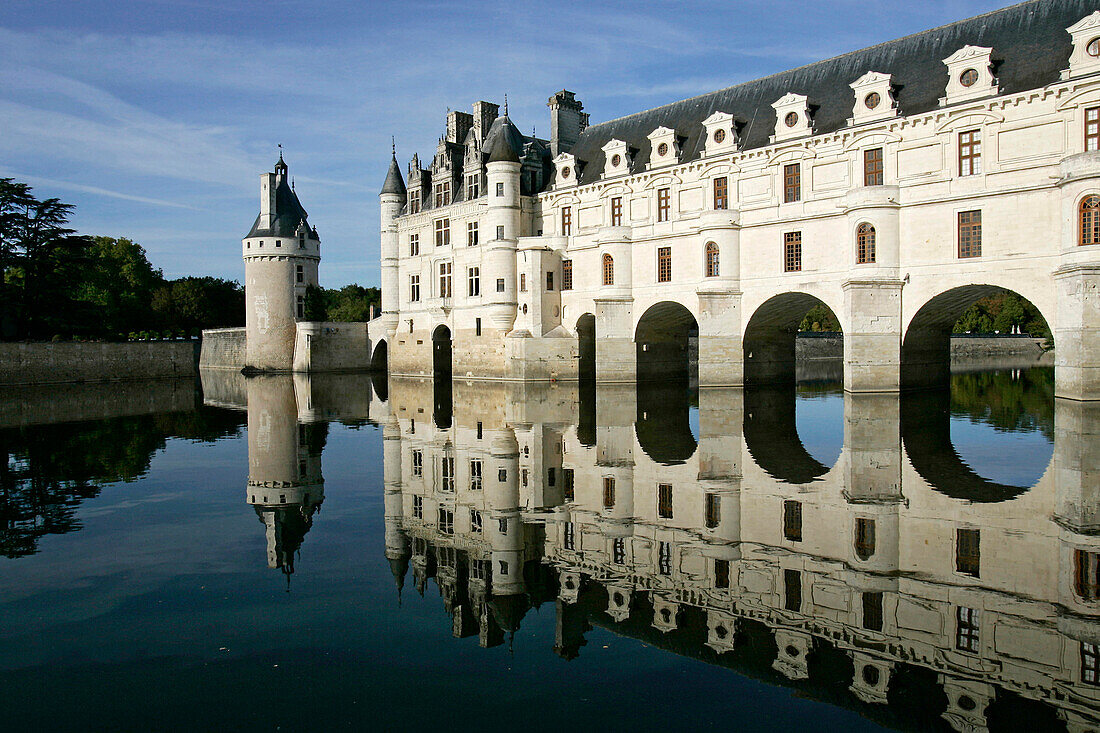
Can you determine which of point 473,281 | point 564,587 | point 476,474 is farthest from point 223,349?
point 564,587

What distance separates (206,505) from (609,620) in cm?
829

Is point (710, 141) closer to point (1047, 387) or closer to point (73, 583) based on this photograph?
point (1047, 387)

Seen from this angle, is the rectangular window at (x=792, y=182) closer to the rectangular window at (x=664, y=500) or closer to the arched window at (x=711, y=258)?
the arched window at (x=711, y=258)

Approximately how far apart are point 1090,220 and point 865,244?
263 inches

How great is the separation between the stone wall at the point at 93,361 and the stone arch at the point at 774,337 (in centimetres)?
4473

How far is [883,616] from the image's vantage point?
6.76 metres

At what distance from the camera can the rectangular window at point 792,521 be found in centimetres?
936

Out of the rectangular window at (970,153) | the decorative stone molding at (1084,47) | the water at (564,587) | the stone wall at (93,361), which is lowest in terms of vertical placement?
the water at (564,587)

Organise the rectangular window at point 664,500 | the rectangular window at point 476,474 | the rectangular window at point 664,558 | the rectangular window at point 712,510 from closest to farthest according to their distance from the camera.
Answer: the rectangular window at point 664,558 → the rectangular window at point 712,510 → the rectangular window at point 664,500 → the rectangular window at point 476,474

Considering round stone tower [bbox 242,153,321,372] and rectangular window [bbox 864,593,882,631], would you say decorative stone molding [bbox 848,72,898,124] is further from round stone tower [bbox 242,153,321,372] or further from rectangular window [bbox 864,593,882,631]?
round stone tower [bbox 242,153,321,372]

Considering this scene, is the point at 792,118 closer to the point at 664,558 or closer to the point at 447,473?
the point at 447,473

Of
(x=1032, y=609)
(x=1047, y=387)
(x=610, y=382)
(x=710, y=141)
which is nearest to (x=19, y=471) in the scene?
(x=1032, y=609)

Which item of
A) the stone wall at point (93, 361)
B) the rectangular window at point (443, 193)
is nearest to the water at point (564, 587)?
the rectangular window at point (443, 193)

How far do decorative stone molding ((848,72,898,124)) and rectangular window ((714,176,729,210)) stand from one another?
215 inches
